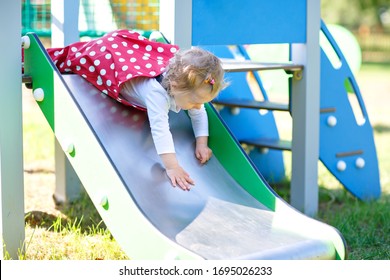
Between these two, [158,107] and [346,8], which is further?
[346,8]

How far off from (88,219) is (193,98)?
4.43 feet

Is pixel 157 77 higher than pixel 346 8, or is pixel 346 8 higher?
pixel 157 77

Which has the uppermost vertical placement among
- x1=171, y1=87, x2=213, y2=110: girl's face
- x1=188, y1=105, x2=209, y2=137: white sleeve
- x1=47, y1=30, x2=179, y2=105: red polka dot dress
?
x1=47, y1=30, x2=179, y2=105: red polka dot dress

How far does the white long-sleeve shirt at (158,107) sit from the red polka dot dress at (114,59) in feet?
0.15

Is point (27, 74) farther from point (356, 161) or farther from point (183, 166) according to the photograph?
point (356, 161)

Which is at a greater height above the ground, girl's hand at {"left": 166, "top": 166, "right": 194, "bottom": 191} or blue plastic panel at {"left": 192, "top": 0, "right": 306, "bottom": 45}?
blue plastic panel at {"left": 192, "top": 0, "right": 306, "bottom": 45}

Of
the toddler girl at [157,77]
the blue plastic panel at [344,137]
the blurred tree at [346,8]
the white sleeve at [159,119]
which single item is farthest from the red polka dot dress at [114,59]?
the blurred tree at [346,8]

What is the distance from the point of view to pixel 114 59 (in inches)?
126

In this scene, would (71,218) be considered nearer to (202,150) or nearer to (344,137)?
(202,150)

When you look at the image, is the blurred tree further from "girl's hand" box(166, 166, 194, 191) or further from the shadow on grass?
"girl's hand" box(166, 166, 194, 191)

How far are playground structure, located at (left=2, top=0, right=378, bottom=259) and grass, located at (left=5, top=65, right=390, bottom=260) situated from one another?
36cm

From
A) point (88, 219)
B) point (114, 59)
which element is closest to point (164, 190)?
point (114, 59)

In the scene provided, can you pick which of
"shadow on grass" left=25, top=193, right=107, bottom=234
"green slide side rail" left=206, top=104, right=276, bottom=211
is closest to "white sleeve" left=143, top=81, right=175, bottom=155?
"green slide side rail" left=206, top=104, right=276, bottom=211

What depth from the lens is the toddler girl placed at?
2924mm
